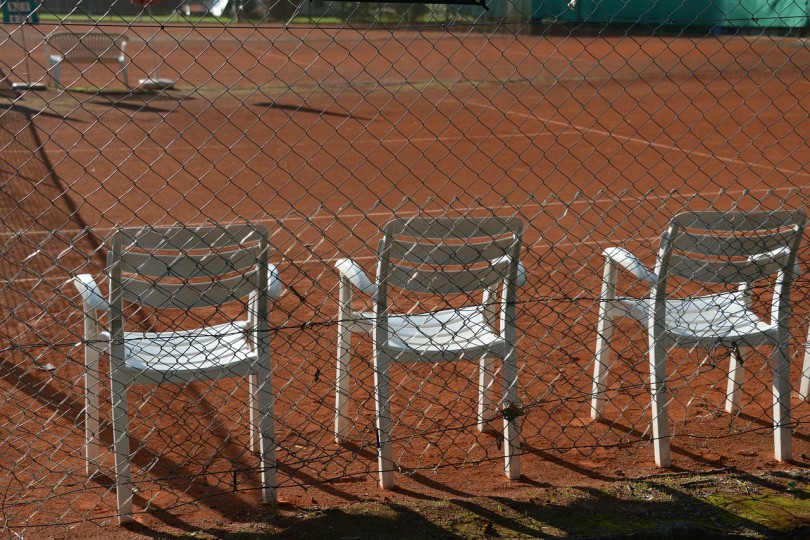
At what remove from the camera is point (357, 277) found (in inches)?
156

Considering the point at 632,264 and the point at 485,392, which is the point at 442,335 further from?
the point at 632,264

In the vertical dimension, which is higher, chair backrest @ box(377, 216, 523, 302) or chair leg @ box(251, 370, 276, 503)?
chair backrest @ box(377, 216, 523, 302)

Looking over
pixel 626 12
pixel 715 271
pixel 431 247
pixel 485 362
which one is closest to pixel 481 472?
pixel 485 362

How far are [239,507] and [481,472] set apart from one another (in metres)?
1.02

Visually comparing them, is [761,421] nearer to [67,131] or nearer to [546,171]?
[546,171]

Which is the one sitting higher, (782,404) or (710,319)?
(710,319)

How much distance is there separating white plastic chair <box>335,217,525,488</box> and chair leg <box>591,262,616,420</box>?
Answer: 488 mm

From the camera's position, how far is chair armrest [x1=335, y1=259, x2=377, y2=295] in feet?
12.9

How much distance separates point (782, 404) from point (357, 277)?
74.0 inches

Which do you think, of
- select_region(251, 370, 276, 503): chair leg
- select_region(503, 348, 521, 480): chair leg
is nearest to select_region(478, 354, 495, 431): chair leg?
select_region(503, 348, 521, 480): chair leg

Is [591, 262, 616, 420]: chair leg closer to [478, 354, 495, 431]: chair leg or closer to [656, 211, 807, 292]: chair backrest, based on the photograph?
[656, 211, 807, 292]: chair backrest

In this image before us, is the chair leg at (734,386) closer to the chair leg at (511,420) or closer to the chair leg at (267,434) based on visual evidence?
the chair leg at (511,420)

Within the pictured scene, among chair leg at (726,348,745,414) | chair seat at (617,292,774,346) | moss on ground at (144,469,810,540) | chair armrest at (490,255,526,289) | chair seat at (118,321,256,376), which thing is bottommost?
moss on ground at (144,469,810,540)

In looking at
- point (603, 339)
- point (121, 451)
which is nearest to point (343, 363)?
point (121, 451)
